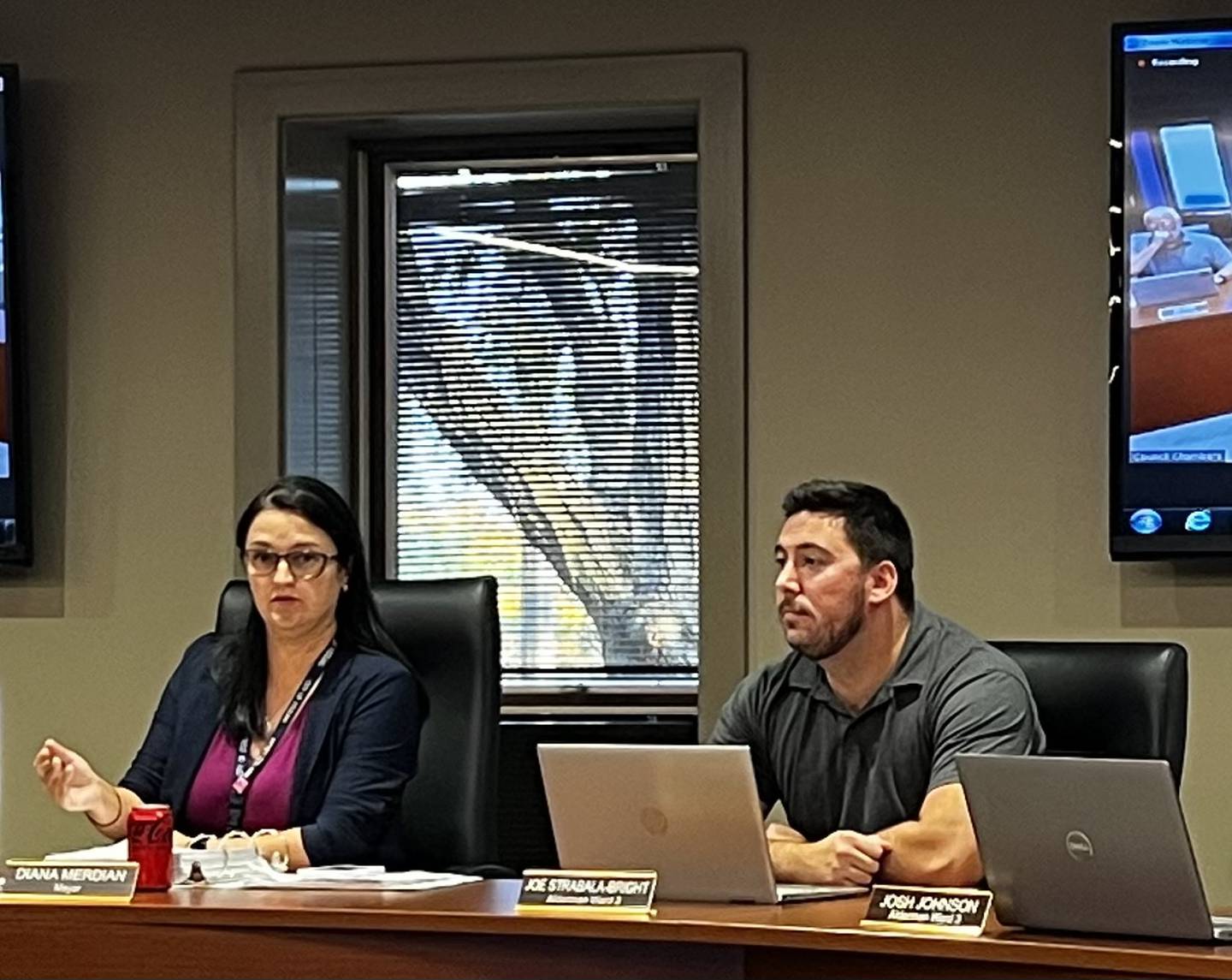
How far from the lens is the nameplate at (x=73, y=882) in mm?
2775

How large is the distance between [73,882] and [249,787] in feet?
2.29

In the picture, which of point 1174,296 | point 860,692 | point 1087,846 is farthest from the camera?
point 1174,296

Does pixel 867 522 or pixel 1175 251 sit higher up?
pixel 1175 251

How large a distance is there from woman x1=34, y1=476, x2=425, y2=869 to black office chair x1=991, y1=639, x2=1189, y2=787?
0.97m

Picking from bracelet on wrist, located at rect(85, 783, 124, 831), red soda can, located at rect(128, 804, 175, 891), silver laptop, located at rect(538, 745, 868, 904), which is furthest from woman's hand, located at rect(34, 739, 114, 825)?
silver laptop, located at rect(538, 745, 868, 904)

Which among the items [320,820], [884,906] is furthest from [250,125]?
[884,906]

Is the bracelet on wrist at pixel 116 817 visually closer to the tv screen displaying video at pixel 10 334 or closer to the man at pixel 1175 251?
the tv screen displaying video at pixel 10 334

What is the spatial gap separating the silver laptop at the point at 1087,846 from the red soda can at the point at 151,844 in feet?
3.45

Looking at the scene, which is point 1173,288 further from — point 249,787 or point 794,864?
point 249,787

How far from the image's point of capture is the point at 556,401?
4.67 metres

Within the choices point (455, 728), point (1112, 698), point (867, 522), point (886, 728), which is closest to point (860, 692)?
point (886, 728)

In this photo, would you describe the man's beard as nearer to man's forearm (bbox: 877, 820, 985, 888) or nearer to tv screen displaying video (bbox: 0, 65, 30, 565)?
man's forearm (bbox: 877, 820, 985, 888)

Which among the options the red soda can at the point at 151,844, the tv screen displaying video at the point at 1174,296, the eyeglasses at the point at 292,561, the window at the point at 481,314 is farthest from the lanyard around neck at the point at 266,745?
the tv screen displaying video at the point at 1174,296

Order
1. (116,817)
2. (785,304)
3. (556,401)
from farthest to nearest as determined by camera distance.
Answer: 1. (556,401)
2. (785,304)
3. (116,817)
